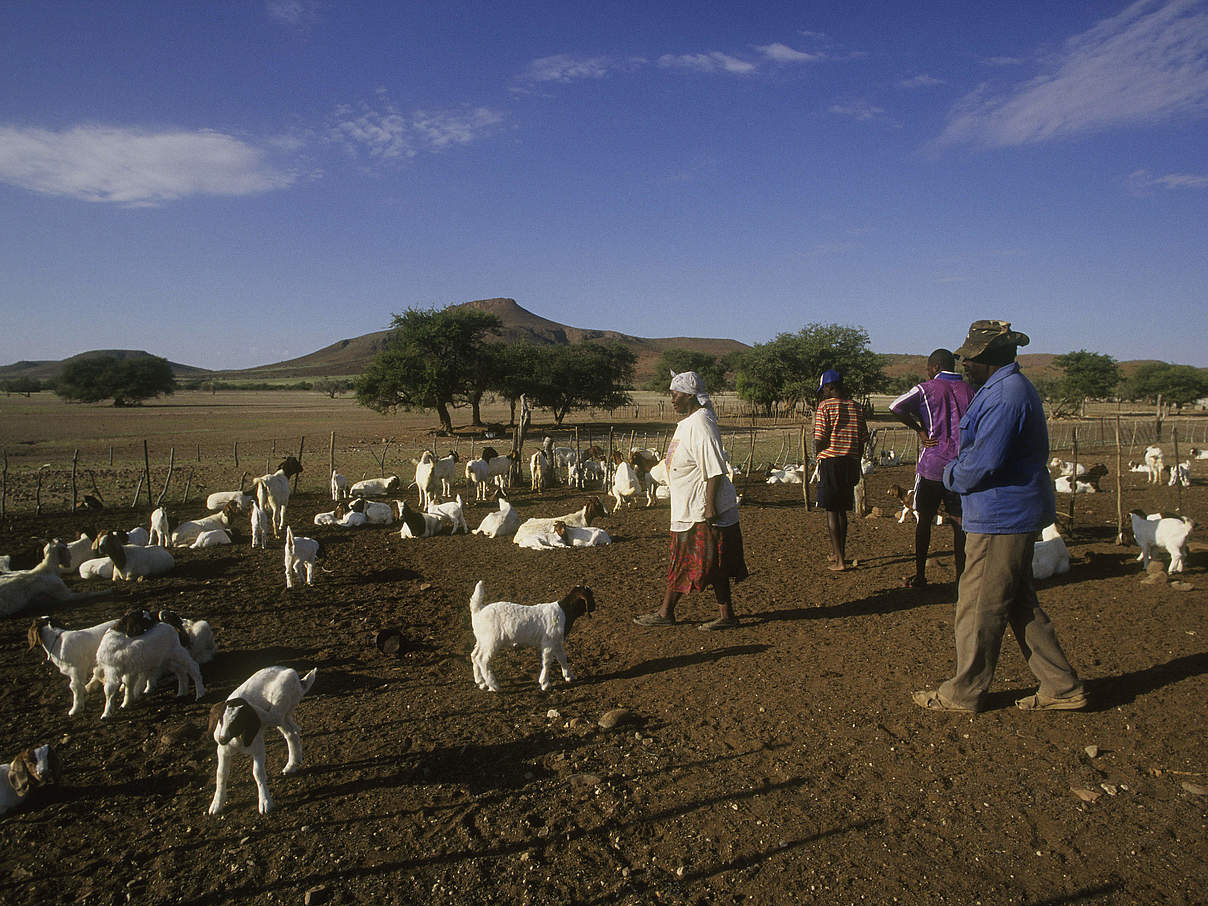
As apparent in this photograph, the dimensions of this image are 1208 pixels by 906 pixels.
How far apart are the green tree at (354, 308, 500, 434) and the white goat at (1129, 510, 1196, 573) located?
3036 cm

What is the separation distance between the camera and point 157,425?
4047cm

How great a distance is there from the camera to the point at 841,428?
7297 mm

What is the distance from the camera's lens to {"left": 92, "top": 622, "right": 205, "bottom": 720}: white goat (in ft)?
15.2

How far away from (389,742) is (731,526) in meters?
3.05

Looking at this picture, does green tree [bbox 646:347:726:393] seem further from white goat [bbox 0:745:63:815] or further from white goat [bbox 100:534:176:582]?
white goat [bbox 0:745:63:815]

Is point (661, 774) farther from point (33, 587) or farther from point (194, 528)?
point (194, 528)

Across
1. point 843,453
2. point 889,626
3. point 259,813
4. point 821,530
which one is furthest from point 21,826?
point 821,530

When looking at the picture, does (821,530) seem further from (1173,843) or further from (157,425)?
(157,425)

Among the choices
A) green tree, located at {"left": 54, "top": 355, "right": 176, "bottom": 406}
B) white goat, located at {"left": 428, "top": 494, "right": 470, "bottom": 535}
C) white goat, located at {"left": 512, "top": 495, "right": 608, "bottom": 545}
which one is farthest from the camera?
green tree, located at {"left": 54, "top": 355, "right": 176, "bottom": 406}

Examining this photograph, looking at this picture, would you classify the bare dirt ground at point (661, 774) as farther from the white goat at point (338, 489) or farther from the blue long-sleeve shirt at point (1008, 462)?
the white goat at point (338, 489)

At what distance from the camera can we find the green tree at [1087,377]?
1858 inches

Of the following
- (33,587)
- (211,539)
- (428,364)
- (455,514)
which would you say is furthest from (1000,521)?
(428,364)

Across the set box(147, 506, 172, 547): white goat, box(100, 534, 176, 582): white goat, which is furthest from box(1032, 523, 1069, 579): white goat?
box(147, 506, 172, 547): white goat

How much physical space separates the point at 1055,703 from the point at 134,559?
9.34 m
